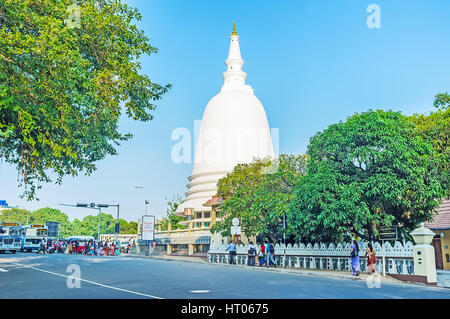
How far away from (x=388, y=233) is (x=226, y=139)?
3458 centimetres

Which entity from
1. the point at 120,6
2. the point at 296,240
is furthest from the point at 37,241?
the point at 120,6

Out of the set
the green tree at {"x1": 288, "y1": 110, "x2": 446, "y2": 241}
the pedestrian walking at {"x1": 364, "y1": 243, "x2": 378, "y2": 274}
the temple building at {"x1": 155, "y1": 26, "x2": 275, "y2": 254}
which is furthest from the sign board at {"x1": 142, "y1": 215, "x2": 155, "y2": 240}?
the pedestrian walking at {"x1": 364, "y1": 243, "x2": 378, "y2": 274}

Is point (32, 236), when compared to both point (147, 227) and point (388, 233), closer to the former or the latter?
point (147, 227)

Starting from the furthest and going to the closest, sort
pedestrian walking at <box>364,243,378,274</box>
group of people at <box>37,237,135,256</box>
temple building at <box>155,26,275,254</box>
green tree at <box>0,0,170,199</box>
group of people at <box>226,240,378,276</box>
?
1. temple building at <box>155,26,275,254</box>
2. group of people at <box>37,237,135,256</box>
3. pedestrian walking at <box>364,243,378,274</box>
4. group of people at <box>226,240,378,276</box>
5. green tree at <box>0,0,170,199</box>

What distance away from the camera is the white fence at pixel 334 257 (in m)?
17.7

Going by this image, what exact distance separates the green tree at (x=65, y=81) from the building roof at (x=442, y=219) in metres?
16.1

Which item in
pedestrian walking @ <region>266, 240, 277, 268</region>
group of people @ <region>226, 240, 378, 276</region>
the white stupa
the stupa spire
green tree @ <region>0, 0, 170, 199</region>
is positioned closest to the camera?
green tree @ <region>0, 0, 170, 199</region>

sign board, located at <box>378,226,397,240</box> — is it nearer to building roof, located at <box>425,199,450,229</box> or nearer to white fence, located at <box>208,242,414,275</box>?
white fence, located at <box>208,242,414,275</box>

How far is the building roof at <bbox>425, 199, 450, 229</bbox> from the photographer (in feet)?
76.0

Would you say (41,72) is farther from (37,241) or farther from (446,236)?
(37,241)

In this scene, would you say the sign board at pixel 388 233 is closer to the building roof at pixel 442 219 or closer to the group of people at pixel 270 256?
the group of people at pixel 270 256

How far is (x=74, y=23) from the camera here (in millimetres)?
14898

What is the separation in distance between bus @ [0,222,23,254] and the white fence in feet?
84.5

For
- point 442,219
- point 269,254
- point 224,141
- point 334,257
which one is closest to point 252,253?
point 269,254
